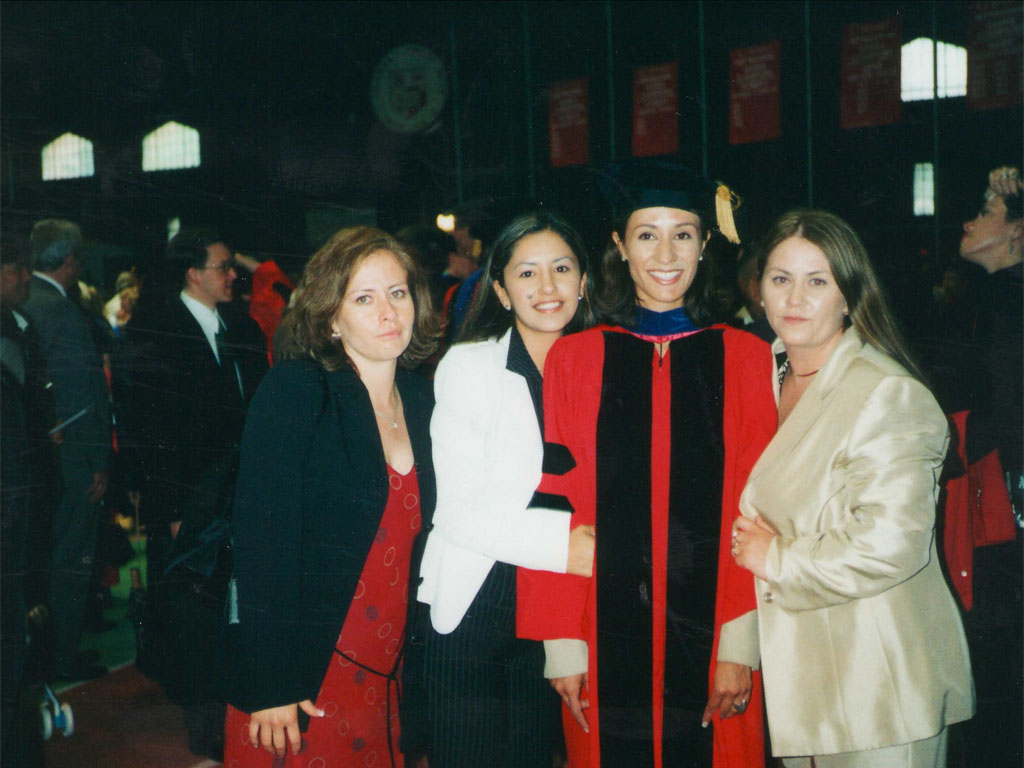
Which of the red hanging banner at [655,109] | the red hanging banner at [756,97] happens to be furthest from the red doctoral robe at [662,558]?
the red hanging banner at [756,97]

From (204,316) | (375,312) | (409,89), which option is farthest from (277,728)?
(409,89)

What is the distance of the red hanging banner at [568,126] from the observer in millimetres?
6418

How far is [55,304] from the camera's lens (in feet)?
11.1

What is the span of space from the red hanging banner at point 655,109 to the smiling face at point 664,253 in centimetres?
452

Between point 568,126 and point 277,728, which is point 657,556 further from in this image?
point 568,126

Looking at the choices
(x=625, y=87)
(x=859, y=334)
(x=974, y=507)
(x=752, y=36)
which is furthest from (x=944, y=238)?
(x=859, y=334)

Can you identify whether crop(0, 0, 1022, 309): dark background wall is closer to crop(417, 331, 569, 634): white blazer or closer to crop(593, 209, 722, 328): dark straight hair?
crop(593, 209, 722, 328): dark straight hair

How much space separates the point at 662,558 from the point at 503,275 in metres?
0.90

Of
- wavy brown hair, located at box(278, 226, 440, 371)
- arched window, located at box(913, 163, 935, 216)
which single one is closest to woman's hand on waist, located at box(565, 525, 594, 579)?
wavy brown hair, located at box(278, 226, 440, 371)

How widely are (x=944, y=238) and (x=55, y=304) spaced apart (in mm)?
10639

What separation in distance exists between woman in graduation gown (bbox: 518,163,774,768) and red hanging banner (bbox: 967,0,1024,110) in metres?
4.23

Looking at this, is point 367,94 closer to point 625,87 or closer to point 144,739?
point 144,739

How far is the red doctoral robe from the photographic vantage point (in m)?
1.94

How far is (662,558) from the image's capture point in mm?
1949
